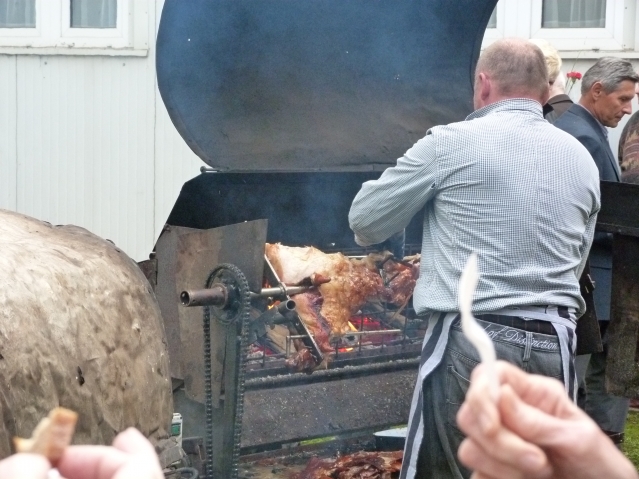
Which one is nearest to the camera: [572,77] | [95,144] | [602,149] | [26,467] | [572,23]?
[26,467]

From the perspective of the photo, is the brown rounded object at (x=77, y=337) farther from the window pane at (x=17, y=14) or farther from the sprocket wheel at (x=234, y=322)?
the window pane at (x=17, y=14)

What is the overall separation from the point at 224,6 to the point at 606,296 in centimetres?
245

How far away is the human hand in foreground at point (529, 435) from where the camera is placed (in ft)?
2.25

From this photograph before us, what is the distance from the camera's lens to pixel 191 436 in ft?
13.7

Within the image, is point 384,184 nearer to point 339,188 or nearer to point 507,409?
point 339,188

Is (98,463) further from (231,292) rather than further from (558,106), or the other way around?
(558,106)

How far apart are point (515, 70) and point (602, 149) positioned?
1.82 m

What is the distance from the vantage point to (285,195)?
177 inches

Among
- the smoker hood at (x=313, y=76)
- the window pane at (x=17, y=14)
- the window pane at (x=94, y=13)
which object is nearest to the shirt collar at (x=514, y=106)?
the smoker hood at (x=313, y=76)

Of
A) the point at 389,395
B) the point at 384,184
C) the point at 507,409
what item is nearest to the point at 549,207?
the point at 384,184

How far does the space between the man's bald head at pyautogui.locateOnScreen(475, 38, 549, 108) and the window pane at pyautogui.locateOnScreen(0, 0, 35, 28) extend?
5606 mm

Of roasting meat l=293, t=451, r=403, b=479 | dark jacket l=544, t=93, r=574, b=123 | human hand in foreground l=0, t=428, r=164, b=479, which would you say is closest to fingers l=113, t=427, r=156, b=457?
human hand in foreground l=0, t=428, r=164, b=479

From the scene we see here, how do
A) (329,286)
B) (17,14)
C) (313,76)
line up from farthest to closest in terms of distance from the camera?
1. (17,14)
2. (313,76)
3. (329,286)

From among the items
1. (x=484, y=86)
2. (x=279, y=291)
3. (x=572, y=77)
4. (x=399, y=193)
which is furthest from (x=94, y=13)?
(x=399, y=193)
